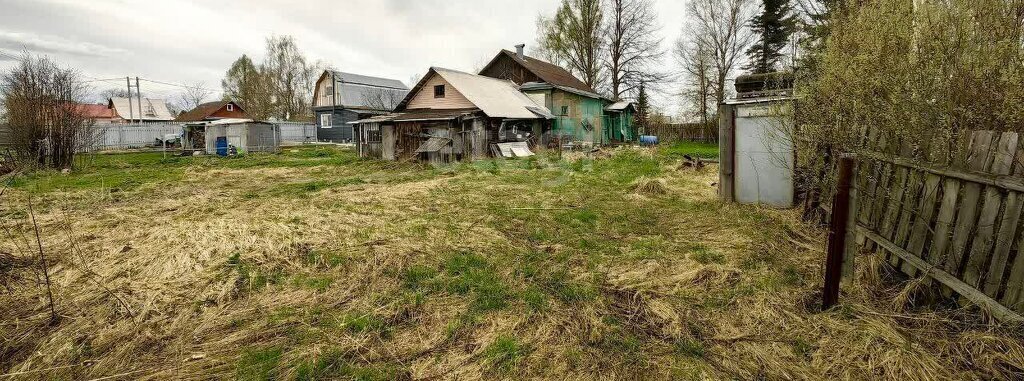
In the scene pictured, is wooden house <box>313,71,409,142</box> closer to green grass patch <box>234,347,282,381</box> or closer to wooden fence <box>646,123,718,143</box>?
wooden fence <box>646,123,718,143</box>

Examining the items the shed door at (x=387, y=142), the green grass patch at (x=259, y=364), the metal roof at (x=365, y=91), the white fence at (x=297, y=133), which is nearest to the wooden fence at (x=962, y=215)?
the green grass patch at (x=259, y=364)

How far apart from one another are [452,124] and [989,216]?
16.0 m

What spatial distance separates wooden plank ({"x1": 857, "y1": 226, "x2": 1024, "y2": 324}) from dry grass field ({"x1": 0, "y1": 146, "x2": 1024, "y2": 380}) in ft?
0.34

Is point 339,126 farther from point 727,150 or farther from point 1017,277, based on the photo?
point 1017,277

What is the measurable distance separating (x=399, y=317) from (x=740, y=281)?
2.89m

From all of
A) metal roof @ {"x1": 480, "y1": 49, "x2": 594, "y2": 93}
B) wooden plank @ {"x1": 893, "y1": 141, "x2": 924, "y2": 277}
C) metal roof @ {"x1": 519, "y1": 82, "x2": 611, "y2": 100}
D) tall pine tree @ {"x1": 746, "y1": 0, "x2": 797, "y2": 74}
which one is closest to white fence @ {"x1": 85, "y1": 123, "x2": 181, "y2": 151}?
metal roof @ {"x1": 480, "y1": 49, "x2": 594, "y2": 93}

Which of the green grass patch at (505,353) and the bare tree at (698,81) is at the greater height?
the bare tree at (698,81)

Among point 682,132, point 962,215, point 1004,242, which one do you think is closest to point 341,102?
point 682,132

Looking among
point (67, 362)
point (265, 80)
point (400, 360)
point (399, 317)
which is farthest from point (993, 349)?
point (265, 80)

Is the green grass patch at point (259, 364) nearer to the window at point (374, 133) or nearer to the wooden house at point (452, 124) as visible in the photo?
the wooden house at point (452, 124)

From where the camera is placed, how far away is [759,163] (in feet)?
23.7

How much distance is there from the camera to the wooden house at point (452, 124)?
17.8 meters

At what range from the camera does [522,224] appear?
253 inches

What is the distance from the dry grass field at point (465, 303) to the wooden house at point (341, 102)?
29.7 m
